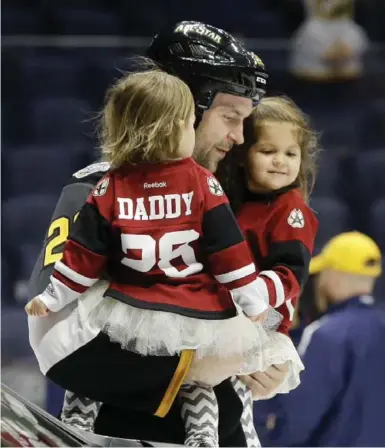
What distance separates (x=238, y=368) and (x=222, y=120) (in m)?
0.27

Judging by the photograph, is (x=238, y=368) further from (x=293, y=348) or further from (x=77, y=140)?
(x=77, y=140)

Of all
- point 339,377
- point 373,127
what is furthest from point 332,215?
point 339,377

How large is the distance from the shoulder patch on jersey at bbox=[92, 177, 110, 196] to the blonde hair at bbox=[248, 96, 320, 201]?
0.67 ft

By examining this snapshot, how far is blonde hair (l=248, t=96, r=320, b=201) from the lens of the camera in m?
1.35

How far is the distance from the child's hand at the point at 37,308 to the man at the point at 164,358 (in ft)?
0.06

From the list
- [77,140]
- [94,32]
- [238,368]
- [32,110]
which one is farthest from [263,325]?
[94,32]

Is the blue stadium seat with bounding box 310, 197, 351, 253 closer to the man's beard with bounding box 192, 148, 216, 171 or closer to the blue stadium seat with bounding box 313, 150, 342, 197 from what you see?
the blue stadium seat with bounding box 313, 150, 342, 197

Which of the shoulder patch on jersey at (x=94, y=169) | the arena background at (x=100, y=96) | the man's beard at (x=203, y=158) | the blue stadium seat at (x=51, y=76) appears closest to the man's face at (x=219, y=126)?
the man's beard at (x=203, y=158)

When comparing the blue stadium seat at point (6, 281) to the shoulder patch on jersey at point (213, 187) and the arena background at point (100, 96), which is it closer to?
the arena background at point (100, 96)

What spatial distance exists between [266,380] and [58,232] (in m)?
0.28

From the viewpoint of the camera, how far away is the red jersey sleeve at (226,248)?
3.88ft

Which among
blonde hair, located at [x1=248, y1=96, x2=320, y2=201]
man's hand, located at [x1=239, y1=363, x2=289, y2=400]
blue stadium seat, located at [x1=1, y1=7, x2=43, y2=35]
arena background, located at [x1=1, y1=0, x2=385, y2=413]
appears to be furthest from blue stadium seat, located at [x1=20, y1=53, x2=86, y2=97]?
man's hand, located at [x1=239, y1=363, x2=289, y2=400]

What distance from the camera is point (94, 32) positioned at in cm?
351

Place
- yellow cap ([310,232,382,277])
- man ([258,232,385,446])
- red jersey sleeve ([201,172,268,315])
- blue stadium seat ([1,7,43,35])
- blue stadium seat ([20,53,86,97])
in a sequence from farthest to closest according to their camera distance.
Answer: blue stadium seat ([1,7,43,35]) → blue stadium seat ([20,53,86,97]) → yellow cap ([310,232,382,277]) → man ([258,232,385,446]) → red jersey sleeve ([201,172,268,315])
